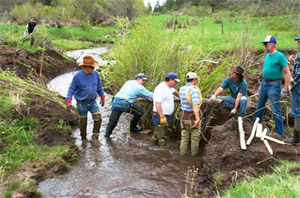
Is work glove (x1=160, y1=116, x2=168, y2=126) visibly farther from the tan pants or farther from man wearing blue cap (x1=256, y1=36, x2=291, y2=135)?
man wearing blue cap (x1=256, y1=36, x2=291, y2=135)

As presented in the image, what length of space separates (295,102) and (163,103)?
8.67 ft

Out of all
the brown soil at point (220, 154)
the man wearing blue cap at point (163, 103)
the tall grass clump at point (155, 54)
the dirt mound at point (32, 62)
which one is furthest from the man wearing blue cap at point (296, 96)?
the dirt mound at point (32, 62)

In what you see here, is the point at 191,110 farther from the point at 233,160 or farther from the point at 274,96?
the point at 274,96

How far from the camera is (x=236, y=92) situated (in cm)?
690

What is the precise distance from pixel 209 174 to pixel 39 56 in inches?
499

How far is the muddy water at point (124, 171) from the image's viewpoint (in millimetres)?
4992

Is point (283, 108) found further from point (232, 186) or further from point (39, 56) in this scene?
point (39, 56)

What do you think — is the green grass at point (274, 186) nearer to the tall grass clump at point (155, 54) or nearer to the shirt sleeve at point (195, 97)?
the shirt sleeve at point (195, 97)

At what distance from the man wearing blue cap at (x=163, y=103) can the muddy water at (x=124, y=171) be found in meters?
0.40

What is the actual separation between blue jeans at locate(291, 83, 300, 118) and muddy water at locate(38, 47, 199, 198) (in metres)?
2.12

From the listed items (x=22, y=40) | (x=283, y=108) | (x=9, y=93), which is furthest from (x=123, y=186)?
(x=22, y=40)

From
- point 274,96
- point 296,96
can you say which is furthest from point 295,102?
point 274,96

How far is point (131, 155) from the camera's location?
6.63 metres

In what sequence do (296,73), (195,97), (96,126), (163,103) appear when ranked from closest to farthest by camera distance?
(296,73)
(195,97)
(163,103)
(96,126)
